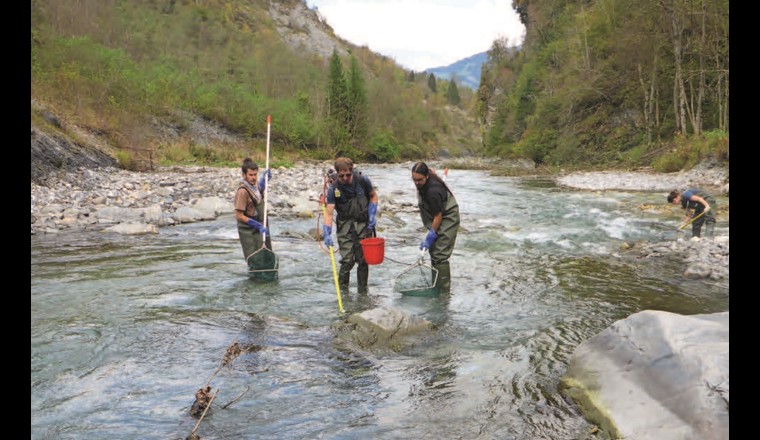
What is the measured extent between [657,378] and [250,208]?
19.1 feet

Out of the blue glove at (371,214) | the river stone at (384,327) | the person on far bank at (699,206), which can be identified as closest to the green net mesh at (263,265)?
the blue glove at (371,214)

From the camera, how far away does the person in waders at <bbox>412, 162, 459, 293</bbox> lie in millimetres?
6895

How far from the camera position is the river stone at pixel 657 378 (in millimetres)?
3182

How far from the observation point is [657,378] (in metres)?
3.59

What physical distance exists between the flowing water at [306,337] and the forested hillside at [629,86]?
15.8m

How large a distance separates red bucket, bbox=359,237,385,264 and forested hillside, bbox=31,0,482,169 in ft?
54.6

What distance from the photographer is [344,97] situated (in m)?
58.5

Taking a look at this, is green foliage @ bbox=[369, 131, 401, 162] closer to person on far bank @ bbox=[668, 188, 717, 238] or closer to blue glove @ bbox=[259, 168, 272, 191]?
person on far bank @ bbox=[668, 188, 717, 238]

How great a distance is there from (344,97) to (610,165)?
35.7 m

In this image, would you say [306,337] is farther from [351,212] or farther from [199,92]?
[199,92]

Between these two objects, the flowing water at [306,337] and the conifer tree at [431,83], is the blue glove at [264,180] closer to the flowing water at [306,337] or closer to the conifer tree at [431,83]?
the flowing water at [306,337]

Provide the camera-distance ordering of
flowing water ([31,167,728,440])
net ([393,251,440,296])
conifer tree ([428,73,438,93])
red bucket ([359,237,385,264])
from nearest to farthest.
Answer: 1. flowing water ([31,167,728,440])
2. red bucket ([359,237,385,264])
3. net ([393,251,440,296])
4. conifer tree ([428,73,438,93])

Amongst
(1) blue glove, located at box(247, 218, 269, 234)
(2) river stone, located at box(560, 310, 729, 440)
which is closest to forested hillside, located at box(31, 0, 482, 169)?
(1) blue glove, located at box(247, 218, 269, 234)
